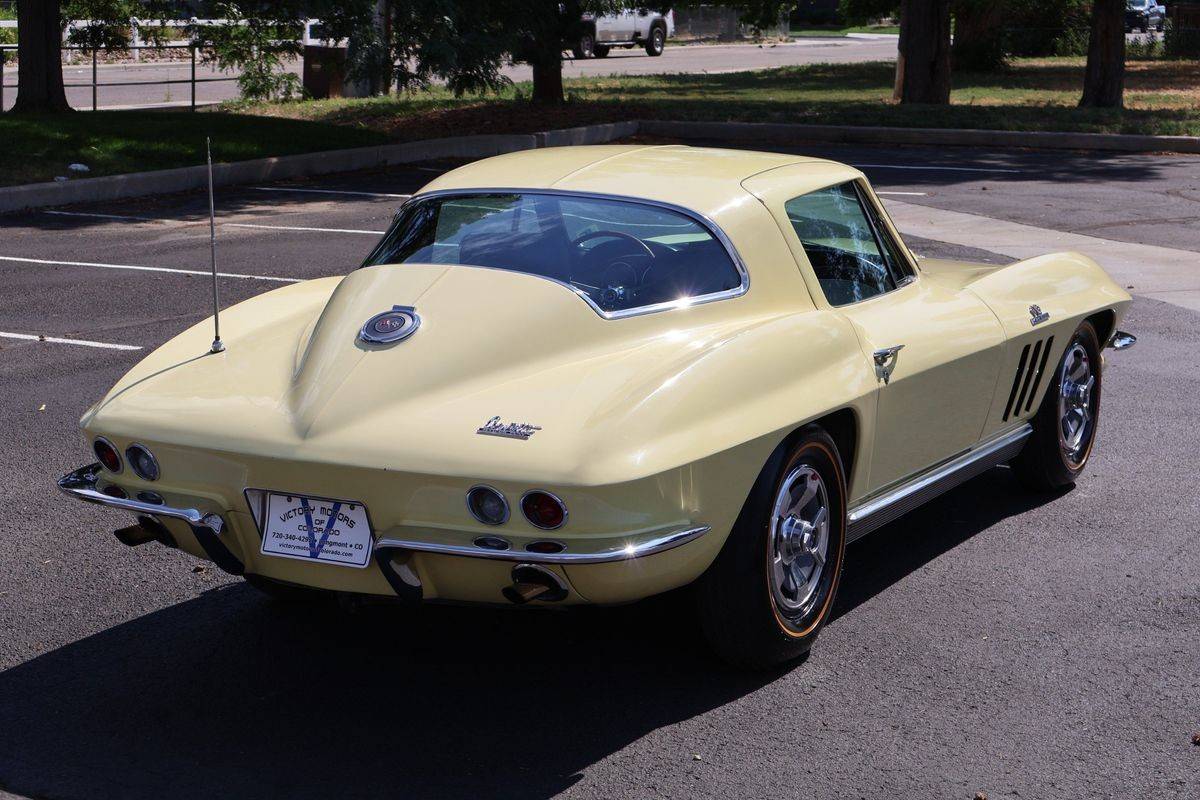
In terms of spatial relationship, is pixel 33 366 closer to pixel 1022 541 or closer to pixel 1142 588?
pixel 1022 541

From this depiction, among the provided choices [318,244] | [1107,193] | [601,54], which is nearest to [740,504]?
[318,244]

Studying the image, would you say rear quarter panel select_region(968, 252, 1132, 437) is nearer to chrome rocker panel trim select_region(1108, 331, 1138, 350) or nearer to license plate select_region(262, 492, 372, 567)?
chrome rocker panel trim select_region(1108, 331, 1138, 350)

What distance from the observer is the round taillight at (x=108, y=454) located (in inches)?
170

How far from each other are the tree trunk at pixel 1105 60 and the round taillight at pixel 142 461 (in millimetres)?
21146

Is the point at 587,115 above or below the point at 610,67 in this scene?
below

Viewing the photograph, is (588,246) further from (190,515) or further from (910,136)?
(910,136)

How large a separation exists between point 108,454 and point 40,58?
649 inches

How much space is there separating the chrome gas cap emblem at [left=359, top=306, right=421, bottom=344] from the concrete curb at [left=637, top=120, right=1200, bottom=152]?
55.0ft

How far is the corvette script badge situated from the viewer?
151 inches

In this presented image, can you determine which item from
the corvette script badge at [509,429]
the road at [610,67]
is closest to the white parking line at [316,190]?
the road at [610,67]

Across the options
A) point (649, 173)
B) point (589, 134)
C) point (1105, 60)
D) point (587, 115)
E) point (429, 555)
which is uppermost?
point (1105, 60)

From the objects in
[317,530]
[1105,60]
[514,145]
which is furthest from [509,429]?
[1105,60]

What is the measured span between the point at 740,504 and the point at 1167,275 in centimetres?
830

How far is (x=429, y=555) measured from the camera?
3893 mm
